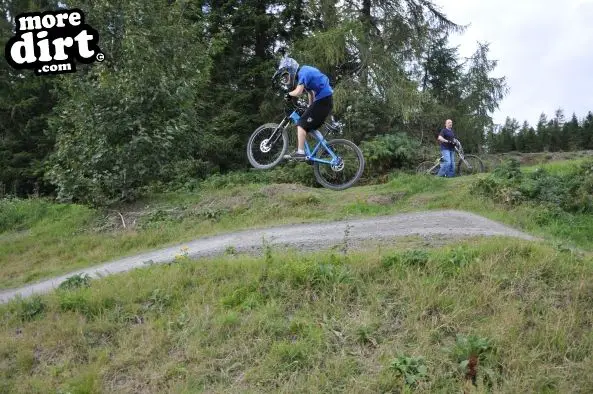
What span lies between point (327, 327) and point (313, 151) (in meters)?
5.42

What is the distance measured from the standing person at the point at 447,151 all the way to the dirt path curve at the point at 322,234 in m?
5.17

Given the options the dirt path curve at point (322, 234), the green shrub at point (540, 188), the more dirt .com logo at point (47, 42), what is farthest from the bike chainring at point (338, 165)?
the more dirt .com logo at point (47, 42)

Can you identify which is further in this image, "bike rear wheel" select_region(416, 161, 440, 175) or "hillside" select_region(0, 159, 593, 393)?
"bike rear wheel" select_region(416, 161, 440, 175)

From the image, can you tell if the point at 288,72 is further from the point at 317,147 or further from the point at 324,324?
the point at 324,324

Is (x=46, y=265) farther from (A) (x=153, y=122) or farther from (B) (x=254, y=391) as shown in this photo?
(B) (x=254, y=391)

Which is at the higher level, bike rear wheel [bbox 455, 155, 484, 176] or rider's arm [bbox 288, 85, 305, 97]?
rider's arm [bbox 288, 85, 305, 97]

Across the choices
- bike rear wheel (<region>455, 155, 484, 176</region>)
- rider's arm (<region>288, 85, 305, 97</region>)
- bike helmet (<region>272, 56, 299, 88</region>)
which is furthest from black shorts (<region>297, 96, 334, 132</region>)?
bike rear wheel (<region>455, 155, 484, 176</region>)

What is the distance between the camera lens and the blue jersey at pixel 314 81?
8680 mm

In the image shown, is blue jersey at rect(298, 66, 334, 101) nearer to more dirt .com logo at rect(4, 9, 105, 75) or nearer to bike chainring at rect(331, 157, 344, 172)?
bike chainring at rect(331, 157, 344, 172)

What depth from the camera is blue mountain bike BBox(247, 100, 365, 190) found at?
31.3 feet

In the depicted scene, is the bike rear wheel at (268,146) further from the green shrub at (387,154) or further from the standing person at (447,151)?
the standing person at (447,151)

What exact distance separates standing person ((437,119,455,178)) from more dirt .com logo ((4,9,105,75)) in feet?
32.0

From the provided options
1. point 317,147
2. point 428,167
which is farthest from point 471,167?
point 317,147

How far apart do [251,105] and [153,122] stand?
8019 mm
